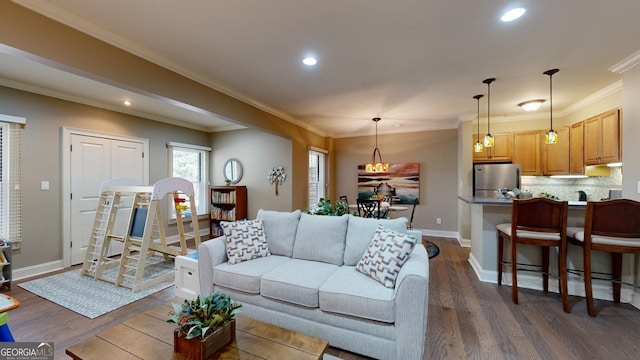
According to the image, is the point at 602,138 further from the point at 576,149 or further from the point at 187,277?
the point at 187,277

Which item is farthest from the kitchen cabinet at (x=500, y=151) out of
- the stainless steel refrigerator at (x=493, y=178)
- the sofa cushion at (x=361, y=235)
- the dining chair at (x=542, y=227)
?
the sofa cushion at (x=361, y=235)

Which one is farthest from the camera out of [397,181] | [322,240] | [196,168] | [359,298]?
[397,181]

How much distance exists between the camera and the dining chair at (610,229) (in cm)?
238

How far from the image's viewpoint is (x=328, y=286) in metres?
2.03

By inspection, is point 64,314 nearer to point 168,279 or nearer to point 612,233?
point 168,279

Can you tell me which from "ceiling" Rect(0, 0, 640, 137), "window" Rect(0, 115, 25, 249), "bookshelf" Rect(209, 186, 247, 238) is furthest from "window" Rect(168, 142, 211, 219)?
"window" Rect(0, 115, 25, 249)

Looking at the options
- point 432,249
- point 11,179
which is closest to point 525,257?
point 432,249

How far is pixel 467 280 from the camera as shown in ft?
11.1

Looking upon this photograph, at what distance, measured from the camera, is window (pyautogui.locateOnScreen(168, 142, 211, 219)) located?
18.6 feet

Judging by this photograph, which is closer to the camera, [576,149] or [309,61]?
[309,61]

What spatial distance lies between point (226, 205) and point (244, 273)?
Answer: 3812mm

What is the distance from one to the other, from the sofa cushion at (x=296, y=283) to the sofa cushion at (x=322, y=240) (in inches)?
6.8

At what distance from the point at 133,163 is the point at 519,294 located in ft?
20.4

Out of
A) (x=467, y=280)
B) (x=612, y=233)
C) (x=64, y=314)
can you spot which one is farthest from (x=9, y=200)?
(x=612, y=233)
